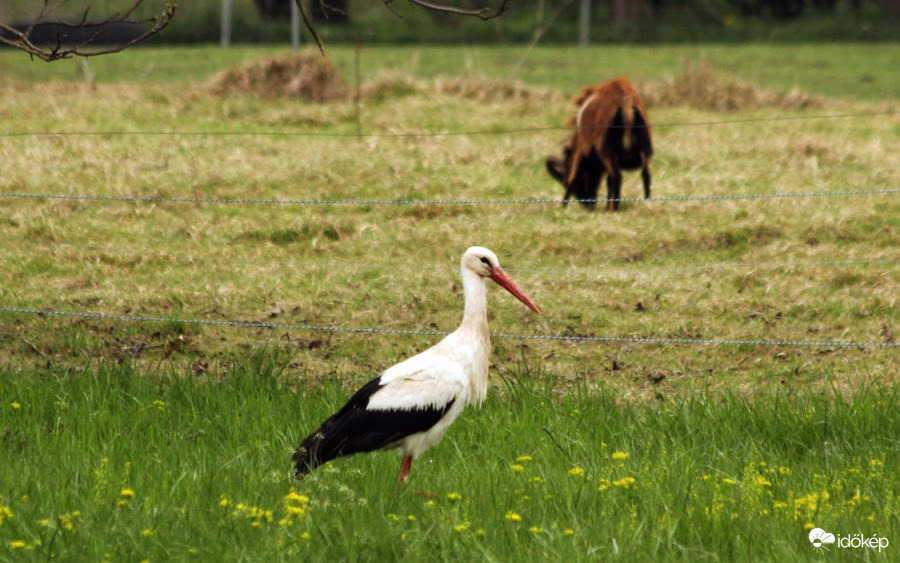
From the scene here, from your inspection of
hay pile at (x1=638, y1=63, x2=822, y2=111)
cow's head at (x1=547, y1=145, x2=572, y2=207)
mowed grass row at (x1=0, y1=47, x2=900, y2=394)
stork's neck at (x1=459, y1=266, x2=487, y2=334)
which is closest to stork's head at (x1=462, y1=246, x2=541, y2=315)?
stork's neck at (x1=459, y1=266, x2=487, y2=334)

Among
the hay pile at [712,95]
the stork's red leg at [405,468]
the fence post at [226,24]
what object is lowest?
the stork's red leg at [405,468]

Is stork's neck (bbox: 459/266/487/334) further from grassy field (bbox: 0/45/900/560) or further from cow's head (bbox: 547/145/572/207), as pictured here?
cow's head (bbox: 547/145/572/207)

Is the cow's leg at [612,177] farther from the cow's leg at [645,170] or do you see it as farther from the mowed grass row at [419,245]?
the mowed grass row at [419,245]

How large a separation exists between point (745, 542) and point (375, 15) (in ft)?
81.3

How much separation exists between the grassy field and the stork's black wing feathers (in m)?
0.13

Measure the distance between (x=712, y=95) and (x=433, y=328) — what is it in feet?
33.9

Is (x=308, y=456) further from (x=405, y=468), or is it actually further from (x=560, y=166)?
(x=560, y=166)

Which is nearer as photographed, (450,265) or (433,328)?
(433,328)

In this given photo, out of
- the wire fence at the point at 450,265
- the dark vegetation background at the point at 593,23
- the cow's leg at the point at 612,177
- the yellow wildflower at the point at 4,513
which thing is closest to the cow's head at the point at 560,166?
the cow's leg at the point at 612,177

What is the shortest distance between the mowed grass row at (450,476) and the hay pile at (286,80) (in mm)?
10243

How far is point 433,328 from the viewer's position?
327 inches

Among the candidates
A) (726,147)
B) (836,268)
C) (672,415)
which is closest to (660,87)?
(726,147)

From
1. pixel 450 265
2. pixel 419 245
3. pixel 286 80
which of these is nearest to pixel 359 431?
pixel 450 265

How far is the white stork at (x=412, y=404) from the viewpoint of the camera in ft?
17.1
